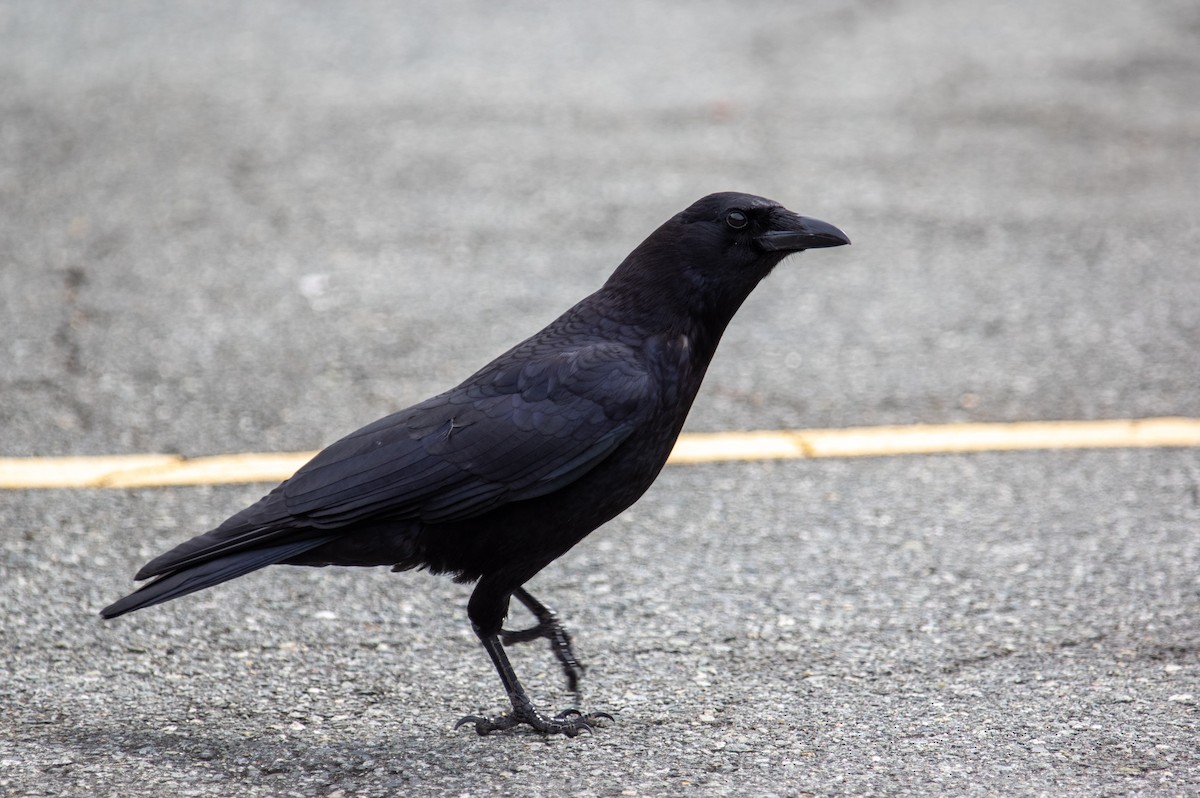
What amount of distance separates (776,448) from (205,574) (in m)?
2.27

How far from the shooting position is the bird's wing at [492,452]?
10.1 feet

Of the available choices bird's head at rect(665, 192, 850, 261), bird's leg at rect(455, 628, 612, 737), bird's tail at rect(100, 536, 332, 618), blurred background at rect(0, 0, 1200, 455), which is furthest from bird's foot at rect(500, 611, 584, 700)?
blurred background at rect(0, 0, 1200, 455)

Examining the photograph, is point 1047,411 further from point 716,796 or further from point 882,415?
point 716,796

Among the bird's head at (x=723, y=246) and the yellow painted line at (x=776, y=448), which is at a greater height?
the bird's head at (x=723, y=246)

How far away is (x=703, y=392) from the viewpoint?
509 cm

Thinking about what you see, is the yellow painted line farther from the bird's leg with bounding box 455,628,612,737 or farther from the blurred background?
the bird's leg with bounding box 455,628,612,737

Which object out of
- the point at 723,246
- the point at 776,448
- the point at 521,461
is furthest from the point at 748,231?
the point at 776,448

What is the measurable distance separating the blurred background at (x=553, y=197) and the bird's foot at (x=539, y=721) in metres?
1.82

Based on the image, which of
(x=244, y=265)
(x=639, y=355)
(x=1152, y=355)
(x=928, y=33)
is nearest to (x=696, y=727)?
(x=639, y=355)

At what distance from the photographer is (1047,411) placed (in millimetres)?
4902

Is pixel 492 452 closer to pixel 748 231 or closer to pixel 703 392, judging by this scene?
pixel 748 231

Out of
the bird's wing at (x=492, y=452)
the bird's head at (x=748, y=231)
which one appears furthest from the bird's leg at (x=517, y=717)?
the bird's head at (x=748, y=231)

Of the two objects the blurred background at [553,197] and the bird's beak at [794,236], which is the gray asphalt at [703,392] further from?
the bird's beak at [794,236]

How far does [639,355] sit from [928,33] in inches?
271
